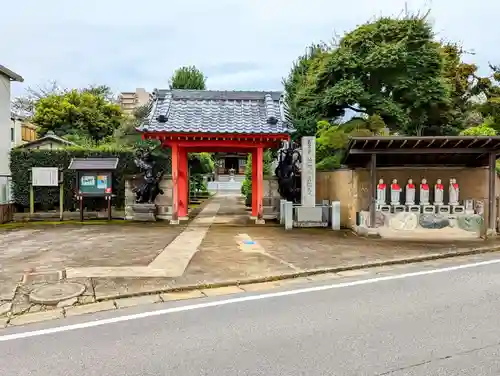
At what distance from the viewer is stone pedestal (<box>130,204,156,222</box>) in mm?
15141

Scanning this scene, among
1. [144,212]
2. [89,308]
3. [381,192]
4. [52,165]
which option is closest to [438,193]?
[381,192]

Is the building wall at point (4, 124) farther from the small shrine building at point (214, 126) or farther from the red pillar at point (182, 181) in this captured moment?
the red pillar at point (182, 181)

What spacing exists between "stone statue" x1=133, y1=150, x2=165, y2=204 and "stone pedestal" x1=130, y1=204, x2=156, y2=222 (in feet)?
0.76

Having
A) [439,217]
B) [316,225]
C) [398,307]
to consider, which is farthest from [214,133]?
[398,307]

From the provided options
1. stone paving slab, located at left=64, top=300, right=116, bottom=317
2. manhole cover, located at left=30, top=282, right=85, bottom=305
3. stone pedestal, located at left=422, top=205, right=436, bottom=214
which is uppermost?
stone pedestal, located at left=422, top=205, right=436, bottom=214

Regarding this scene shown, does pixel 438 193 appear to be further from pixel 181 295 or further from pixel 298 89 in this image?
pixel 298 89

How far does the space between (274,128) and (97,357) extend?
11.4 meters

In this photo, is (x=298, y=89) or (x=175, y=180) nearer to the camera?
(x=175, y=180)

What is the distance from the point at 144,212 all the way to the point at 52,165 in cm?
540

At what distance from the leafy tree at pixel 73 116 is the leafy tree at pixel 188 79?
6231 mm

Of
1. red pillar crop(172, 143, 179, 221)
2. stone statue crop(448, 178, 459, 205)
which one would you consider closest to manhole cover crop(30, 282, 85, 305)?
red pillar crop(172, 143, 179, 221)

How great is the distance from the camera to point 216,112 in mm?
15547

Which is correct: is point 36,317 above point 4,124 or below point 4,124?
below

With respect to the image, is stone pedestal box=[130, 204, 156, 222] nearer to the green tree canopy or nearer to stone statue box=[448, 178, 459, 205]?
stone statue box=[448, 178, 459, 205]
